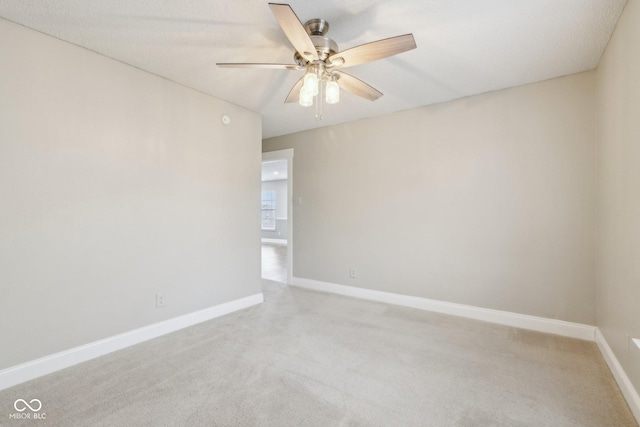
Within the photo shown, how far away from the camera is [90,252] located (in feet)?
7.32

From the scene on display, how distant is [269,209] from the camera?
10836 millimetres

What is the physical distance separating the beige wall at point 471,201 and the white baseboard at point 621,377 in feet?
1.12

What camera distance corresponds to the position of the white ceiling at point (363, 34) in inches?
68.9

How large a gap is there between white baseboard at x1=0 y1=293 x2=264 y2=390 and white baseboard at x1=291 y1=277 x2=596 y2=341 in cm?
153

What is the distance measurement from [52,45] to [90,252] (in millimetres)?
1500

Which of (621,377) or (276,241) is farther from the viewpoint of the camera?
(276,241)

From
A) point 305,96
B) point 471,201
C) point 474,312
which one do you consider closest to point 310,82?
point 305,96

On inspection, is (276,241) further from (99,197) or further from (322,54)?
(322,54)

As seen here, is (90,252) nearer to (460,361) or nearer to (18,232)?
(18,232)

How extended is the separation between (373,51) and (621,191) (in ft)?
5.96

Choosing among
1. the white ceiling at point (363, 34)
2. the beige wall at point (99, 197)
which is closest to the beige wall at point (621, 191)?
the white ceiling at point (363, 34)

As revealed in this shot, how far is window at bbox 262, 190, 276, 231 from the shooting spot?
35.2 ft

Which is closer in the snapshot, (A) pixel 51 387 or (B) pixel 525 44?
(A) pixel 51 387

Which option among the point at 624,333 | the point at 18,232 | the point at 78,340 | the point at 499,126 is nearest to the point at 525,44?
the point at 499,126
